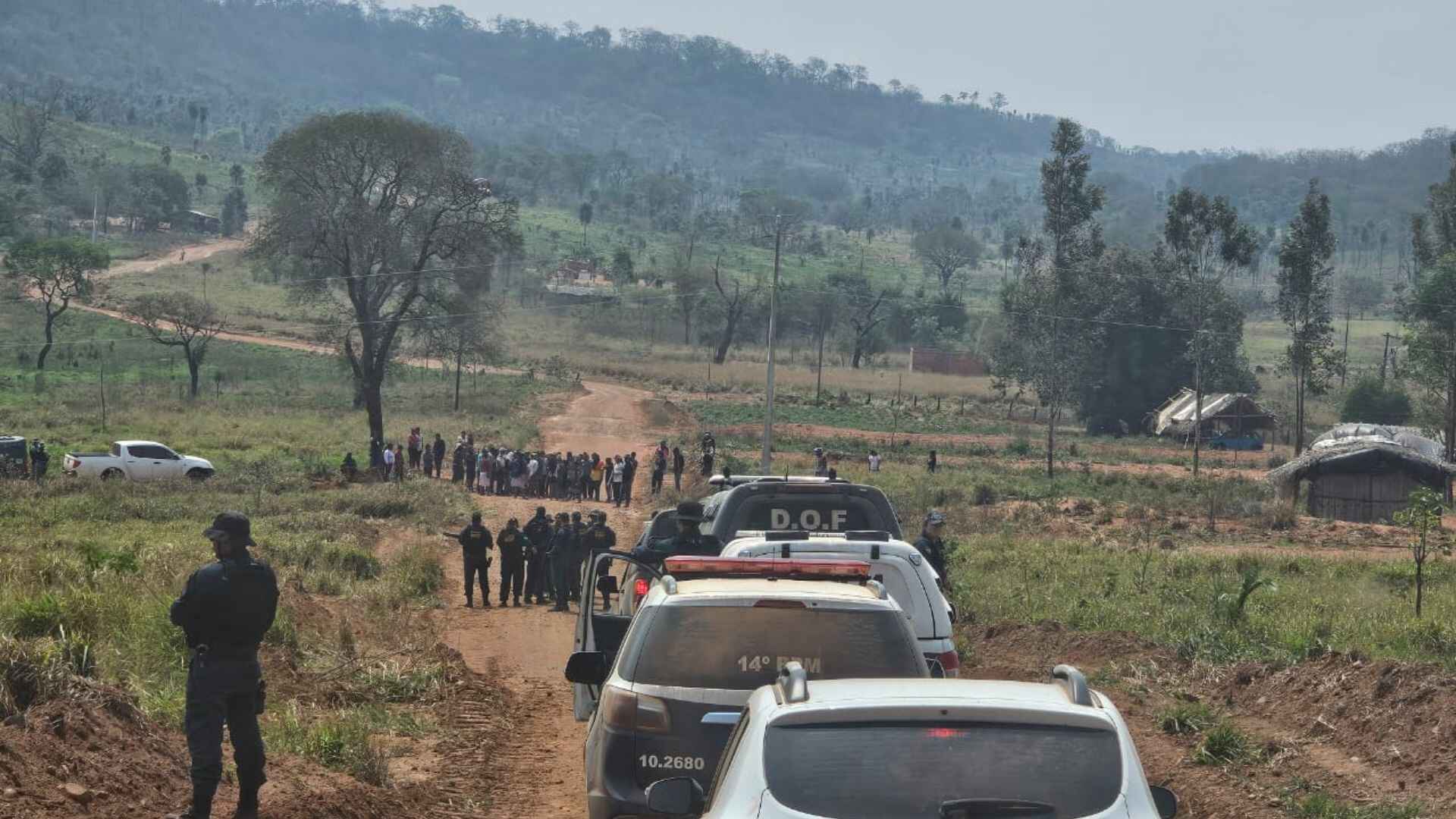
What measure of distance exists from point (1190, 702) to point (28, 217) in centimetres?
12709

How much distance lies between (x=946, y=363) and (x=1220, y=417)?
35.7 metres

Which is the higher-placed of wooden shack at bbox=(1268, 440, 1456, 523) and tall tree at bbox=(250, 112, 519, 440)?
tall tree at bbox=(250, 112, 519, 440)

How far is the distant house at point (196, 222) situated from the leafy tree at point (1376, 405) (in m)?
Result: 105

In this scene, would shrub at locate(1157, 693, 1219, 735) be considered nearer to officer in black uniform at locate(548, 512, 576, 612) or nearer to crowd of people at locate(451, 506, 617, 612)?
crowd of people at locate(451, 506, 617, 612)

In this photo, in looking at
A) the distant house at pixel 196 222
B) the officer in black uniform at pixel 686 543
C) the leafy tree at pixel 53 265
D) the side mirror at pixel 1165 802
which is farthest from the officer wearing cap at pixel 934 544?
the distant house at pixel 196 222

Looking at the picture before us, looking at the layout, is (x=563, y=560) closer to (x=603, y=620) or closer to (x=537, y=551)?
(x=537, y=551)

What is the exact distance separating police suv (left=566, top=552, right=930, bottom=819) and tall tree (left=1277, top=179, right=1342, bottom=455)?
60973 millimetres

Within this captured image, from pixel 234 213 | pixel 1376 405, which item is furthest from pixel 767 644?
pixel 234 213

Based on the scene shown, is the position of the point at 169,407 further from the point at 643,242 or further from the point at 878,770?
the point at 643,242

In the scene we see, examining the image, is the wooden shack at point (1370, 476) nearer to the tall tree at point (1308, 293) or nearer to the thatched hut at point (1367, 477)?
the thatched hut at point (1367, 477)

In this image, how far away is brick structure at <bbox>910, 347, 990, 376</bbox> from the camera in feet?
367

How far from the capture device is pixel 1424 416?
65.4 meters

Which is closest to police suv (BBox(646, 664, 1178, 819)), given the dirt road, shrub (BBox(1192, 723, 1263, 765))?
the dirt road

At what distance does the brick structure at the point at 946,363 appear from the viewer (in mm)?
111819
